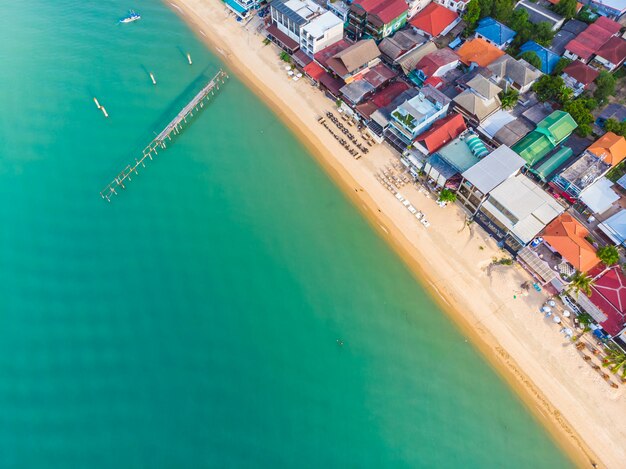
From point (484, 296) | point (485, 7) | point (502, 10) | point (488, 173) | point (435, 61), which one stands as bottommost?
point (484, 296)

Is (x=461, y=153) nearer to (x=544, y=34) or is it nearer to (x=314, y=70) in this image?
(x=314, y=70)

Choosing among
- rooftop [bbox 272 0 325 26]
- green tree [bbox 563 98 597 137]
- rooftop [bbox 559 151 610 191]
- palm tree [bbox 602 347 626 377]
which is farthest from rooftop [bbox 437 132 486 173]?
rooftop [bbox 272 0 325 26]

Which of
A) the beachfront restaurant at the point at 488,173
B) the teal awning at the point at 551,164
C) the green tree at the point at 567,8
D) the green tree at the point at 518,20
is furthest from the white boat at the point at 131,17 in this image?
the green tree at the point at 567,8

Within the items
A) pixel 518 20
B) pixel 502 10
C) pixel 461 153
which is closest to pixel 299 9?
pixel 502 10

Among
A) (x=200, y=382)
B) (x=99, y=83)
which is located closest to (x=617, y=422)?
(x=200, y=382)

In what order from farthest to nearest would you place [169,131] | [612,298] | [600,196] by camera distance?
1. [169,131]
2. [600,196]
3. [612,298]

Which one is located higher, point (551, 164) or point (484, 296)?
point (551, 164)

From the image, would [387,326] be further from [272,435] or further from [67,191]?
[67,191]

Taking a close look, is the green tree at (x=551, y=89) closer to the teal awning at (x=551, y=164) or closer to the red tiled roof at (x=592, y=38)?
the red tiled roof at (x=592, y=38)
